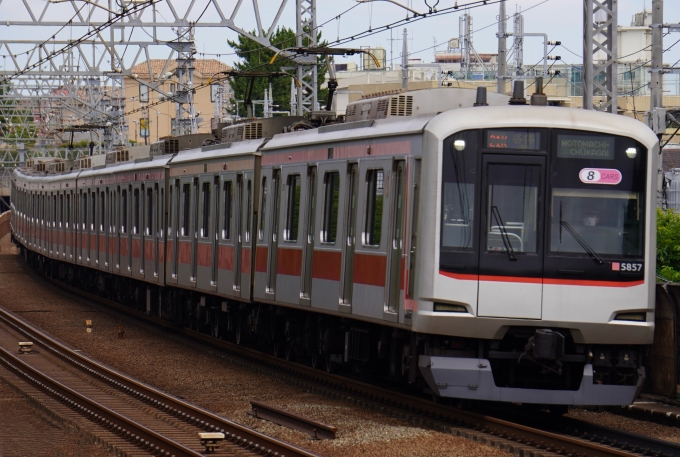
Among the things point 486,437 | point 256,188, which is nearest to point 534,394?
point 486,437

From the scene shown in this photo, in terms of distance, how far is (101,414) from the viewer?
1223 cm

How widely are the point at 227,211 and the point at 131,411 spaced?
5.65m

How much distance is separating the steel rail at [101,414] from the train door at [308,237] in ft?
9.03

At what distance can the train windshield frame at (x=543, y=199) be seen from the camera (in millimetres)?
10719

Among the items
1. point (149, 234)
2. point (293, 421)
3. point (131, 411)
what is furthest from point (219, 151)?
point (293, 421)

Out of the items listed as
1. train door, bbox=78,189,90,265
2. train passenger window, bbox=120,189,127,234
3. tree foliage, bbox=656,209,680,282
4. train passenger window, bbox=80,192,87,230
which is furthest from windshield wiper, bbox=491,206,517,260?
train passenger window, bbox=80,192,87,230

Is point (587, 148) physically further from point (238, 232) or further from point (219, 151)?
point (219, 151)

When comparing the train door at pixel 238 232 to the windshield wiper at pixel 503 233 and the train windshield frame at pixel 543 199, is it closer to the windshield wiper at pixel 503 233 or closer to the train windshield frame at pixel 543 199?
the train windshield frame at pixel 543 199

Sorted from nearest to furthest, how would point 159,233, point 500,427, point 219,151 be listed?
point 500,427 < point 219,151 < point 159,233

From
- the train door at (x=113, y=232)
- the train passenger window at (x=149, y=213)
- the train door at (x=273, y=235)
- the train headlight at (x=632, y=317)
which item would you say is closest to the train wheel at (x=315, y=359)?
the train door at (x=273, y=235)

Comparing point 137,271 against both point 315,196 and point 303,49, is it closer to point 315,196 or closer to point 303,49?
point 303,49

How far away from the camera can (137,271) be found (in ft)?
77.8

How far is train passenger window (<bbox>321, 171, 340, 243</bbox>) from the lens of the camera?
524 inches

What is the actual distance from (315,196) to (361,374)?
6.94 feet
